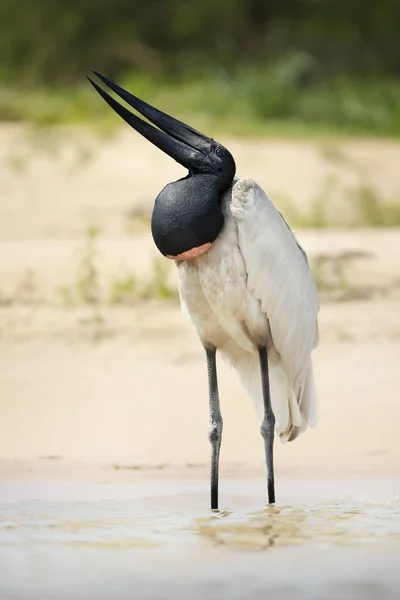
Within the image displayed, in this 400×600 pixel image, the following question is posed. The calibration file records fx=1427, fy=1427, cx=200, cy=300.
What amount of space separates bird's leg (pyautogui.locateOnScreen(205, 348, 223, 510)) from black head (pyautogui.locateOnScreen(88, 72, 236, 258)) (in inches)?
18.0

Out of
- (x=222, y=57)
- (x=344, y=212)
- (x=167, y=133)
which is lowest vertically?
(x=167, y=133)

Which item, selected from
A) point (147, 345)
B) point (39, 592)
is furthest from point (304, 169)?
point (39, 592)

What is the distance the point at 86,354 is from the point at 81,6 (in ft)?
36.8

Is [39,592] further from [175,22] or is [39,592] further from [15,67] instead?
[175,22]

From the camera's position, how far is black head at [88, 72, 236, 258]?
159 inches

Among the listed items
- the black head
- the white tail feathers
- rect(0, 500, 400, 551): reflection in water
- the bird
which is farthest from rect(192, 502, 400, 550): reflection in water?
the black head

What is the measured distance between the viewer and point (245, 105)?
13.5 meters

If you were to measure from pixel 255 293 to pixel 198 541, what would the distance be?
2.41 feet

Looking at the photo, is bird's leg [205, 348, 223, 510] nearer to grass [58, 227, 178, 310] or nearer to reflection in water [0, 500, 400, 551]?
reflection in water [0, 500, 400, 551]

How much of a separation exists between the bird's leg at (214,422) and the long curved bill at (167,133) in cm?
60

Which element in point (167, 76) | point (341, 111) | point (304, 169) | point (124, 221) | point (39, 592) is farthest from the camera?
point (167, 76)

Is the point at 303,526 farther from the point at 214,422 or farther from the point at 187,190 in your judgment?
the point at 187,190

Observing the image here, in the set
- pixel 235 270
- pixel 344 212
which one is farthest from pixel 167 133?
pixel 344 212

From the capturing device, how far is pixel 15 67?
53.4 feet
